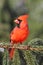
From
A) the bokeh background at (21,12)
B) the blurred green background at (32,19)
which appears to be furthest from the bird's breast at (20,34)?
the blurred green background at (32,19)

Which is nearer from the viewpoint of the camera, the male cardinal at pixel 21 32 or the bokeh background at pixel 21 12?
the male cardinal at pixel 21 32

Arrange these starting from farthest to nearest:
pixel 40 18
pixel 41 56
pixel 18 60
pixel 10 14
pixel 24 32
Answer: pixel 10 14 → pixel 40 18 → pixel 24 32 → pixel 41 56 → pixel 18 60

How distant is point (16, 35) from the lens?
9.87 feet

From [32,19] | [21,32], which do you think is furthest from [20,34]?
[32,19]

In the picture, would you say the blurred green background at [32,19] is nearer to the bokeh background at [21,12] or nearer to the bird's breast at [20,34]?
the bokeh background at [21,12]

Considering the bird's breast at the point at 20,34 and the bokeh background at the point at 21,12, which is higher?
the bokeh background at the point at 21,12

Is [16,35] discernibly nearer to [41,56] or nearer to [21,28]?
[21,28]

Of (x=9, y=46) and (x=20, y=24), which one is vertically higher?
(x=20, y=24)

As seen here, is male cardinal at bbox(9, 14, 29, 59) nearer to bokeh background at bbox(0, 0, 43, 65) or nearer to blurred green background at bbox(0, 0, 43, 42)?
bokeh background at bbox(0, 0, 43, 65)

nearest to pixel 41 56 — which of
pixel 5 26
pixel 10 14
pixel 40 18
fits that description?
pixel 5 26

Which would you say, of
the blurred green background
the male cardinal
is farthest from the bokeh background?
the male cardinal

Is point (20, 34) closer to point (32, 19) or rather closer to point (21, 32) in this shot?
point (21, 32)

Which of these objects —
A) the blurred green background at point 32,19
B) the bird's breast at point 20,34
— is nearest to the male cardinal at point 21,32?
the bird's breast at point 20,34

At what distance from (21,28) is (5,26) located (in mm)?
2677
